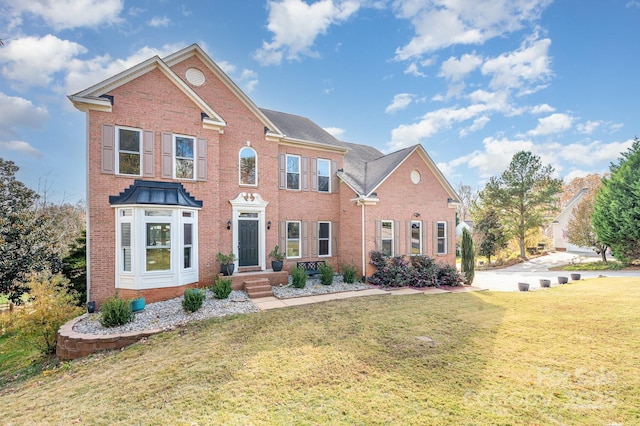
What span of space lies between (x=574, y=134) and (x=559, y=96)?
7014mm

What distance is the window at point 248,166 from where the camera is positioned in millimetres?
12672

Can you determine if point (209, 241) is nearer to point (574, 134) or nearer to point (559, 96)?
point (559, 96)

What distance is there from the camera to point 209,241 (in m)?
11.4

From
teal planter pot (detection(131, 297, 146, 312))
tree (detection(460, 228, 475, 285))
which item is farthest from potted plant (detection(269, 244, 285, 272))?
tree (detection(460, 228, 475, 285))

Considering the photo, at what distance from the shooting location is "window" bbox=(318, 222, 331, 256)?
1477cm

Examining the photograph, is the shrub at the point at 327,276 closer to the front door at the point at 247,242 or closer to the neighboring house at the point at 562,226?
the front door at the point at 247,242

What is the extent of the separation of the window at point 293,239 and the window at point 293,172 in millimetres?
1963

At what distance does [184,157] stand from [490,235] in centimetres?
2632

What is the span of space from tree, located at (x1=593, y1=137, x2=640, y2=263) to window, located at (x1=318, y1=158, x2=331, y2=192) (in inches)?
783

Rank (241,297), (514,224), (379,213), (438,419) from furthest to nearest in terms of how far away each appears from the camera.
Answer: (514,224) → (379,213) → (241,297) → (438,419)

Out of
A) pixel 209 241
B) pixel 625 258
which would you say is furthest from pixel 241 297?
pixel 625 258

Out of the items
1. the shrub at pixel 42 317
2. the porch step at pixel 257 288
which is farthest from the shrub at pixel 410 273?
the shrub at pixel 42 317

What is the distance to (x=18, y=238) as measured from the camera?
1083 centimetres

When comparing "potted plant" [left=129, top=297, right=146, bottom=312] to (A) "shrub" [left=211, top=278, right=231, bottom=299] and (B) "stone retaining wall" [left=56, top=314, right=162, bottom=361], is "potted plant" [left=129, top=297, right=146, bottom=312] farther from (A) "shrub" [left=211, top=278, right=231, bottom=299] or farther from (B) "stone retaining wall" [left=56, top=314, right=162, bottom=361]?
(A) "shrub" [left=211, top=278, right=231, bottom=299]
